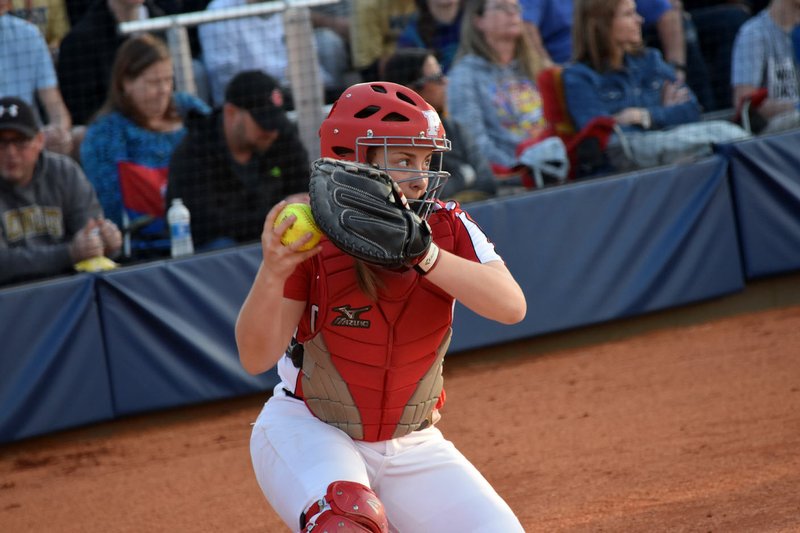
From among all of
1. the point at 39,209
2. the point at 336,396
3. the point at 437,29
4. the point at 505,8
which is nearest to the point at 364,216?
the point at 336,396

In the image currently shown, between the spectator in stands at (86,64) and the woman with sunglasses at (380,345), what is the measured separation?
4.98 metres

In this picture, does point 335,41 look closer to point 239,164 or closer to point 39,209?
point 239,164

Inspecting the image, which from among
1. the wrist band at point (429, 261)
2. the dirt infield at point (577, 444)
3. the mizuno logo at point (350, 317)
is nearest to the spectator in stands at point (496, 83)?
the dirt infield at point (577, 444)

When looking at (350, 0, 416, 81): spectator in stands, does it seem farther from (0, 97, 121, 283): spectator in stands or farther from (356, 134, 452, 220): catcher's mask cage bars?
(356, 134, 452, 220): catcher's mask cage bars

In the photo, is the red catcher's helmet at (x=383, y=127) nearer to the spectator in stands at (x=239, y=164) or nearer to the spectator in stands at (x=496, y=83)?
the spectator in stands at (x=239, y=164)

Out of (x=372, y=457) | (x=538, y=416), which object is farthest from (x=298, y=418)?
(x=538, y=416)

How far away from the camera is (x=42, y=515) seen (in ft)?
17.5

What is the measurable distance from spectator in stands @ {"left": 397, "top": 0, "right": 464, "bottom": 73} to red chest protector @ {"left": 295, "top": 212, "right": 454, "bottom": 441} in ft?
19.1

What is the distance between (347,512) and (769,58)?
6.88m

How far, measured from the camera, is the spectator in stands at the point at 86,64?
7574 mm

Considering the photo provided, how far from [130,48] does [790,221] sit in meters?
4.85

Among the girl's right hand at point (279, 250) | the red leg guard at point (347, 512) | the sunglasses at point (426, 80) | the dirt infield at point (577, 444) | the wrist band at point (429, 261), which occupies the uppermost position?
the sunglasses at point (426, 80)

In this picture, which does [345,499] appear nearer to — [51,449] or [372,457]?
[372,457]

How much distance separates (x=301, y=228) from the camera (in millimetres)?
2633
